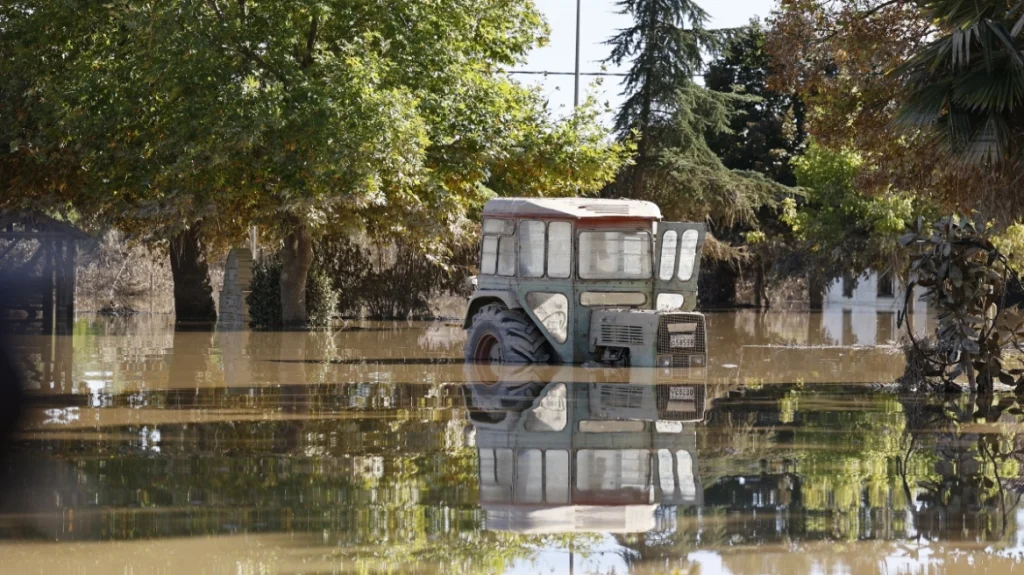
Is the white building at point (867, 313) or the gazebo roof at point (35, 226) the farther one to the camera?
the white building at point (867, 313)

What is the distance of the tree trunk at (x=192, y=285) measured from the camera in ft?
114

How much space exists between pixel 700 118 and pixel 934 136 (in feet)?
93.5

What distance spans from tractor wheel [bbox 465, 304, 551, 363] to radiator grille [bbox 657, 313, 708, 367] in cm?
183

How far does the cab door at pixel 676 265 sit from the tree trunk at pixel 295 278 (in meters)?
13.3

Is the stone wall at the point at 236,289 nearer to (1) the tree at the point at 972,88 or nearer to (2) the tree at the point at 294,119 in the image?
(2) the tree at the point at 294,119

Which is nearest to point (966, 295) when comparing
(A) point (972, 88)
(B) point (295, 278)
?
(A) point (972, 88)

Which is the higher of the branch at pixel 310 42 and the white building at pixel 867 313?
the branch at pixel 310 42

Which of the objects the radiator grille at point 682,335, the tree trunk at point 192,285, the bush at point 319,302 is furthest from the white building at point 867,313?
the tree trunk at point 192,285

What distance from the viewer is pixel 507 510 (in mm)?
7961

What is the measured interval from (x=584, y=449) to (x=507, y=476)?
1.39 m

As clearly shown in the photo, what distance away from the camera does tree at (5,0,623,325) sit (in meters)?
26.4

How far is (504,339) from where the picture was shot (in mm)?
18656

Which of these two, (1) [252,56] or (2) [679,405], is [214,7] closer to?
(1) [252,56]

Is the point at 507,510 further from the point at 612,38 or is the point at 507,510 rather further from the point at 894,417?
the point at 612,38
